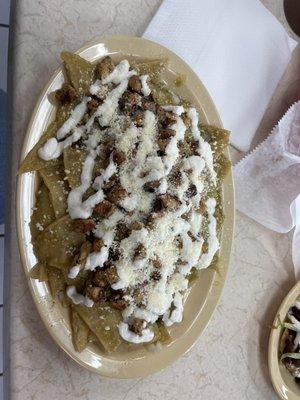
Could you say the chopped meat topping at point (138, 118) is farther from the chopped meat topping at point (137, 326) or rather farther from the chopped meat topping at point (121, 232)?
the chopped meat topping at point (137, 326)

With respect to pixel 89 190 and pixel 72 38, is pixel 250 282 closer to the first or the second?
pixel 89 190

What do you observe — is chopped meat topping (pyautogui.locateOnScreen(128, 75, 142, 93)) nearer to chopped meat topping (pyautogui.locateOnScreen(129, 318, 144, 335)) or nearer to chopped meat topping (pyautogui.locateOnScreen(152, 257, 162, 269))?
chopped meat topping (pyautogui.locateOnScreen(152, 257, 162, 269))

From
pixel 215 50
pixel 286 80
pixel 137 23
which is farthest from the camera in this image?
pixel 286 80

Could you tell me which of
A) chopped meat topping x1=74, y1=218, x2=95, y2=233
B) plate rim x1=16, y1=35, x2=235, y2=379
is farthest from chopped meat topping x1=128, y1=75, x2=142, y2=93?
chopped meat topping x1=74, y1=218, x2=95, y2=233

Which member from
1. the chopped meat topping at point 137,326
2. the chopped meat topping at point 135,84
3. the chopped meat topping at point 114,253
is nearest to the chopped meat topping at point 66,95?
the chopped meat topping at point 135,84

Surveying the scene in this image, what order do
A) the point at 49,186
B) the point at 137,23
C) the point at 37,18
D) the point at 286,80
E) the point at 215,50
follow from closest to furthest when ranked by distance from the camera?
the point at 49,186 < the point at 37,18 < the point at 137,23 < the point at 215,50 < the point at 286,80

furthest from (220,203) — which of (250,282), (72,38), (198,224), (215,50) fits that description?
(72,38)

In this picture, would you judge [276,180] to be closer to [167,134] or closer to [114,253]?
[167,134]
